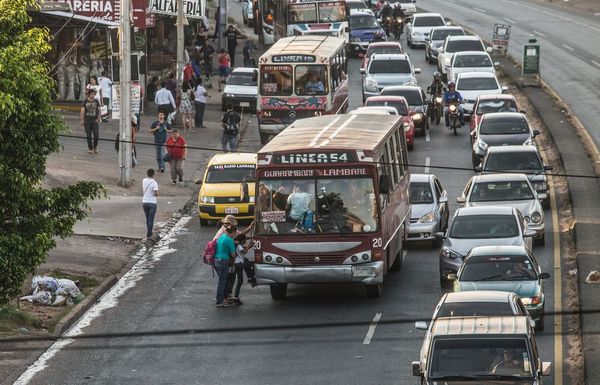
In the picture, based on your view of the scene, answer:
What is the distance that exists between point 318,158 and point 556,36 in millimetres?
53795

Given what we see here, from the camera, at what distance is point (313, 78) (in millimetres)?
45594

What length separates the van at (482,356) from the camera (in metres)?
18.5

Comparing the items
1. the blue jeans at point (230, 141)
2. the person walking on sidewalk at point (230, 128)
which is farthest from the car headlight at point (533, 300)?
the blue jeans at point (230, 141)

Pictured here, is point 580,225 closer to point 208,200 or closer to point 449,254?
point 449,254

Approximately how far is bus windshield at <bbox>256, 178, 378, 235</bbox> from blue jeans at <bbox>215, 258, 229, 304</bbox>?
99cm

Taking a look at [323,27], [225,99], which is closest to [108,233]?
[225,99]

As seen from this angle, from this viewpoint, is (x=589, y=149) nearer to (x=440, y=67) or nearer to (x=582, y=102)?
(x=582, y=102)

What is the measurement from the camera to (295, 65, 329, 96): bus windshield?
4553 cm

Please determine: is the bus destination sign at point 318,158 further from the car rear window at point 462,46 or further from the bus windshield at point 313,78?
the car rear window at point 462,46

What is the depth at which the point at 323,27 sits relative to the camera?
64312 mm

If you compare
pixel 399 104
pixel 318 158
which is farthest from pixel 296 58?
pixel 318 158

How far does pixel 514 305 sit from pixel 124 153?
65.9ft

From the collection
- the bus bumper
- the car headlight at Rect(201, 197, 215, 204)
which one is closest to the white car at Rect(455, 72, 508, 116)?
the car headlight at Rect(201, 197, 215, 204)

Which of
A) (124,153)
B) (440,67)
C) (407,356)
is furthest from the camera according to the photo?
(440,67)
